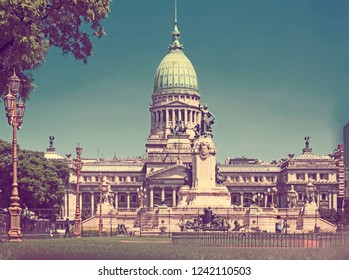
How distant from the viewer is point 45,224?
73062 mm

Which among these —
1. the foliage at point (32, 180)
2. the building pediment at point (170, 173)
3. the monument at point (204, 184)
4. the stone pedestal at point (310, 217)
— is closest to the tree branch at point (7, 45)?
the foliage at point (32, 180)

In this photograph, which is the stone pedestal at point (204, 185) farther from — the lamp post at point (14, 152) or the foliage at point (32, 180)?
the lamp post at point (14, 152)

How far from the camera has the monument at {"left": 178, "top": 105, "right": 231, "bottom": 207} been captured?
100 metres

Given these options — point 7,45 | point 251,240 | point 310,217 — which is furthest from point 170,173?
point 7,45

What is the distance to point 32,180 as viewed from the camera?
90.1 m

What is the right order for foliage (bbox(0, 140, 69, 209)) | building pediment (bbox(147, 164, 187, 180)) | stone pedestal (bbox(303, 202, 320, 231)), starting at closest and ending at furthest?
foliage (bbox(0, 140, 69, 209)) < stone pedestal (bbox(303, 202, 320, 231)) < building pediment (bbox(147, 164, 187, 180))

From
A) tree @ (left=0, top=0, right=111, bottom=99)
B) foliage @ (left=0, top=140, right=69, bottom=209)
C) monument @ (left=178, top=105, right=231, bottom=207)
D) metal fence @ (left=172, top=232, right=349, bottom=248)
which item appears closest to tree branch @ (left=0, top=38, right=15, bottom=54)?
tree @ (left=0, top=0, right=111, bottom=99)

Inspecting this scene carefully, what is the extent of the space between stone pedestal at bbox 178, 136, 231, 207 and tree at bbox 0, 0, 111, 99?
58.5 meters

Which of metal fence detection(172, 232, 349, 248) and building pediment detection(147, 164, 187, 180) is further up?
building pediment detection(147, 164, 187, 180)

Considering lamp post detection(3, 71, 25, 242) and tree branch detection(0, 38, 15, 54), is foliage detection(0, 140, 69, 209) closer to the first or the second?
lamp post detection(3, 71, 25, 242)

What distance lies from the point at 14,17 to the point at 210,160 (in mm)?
67711

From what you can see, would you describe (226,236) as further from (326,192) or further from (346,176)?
(326,192)

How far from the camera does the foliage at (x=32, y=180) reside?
292ft
